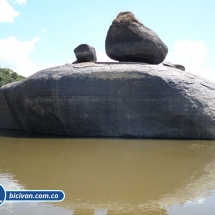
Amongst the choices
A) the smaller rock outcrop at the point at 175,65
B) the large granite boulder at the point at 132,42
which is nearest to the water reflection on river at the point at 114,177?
the large granite boulder at the point at 132,42

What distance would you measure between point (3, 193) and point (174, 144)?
4030 millimetres

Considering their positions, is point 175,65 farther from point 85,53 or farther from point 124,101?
point 124,101

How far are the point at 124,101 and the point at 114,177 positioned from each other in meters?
3.79

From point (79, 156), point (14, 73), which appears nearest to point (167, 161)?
point (79, 156)

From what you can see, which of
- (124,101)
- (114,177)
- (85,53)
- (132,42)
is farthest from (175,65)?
(114,177)

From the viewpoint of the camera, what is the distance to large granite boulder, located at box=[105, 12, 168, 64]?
8258 millimetres

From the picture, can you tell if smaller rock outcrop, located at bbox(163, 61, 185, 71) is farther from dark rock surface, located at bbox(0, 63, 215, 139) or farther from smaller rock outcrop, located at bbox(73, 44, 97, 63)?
smaller rock outcrop, located at bbox(73, 44, 97, 63)

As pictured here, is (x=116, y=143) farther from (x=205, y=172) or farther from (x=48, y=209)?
(x=48, y=209)

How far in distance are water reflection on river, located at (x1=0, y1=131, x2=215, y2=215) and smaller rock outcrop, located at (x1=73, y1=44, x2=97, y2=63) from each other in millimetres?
3245

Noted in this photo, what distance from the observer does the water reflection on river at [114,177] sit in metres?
2.47

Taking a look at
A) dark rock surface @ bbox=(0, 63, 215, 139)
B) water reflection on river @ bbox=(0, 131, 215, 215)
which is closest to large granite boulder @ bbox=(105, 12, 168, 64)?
dark rock surface @ bbox=(0, 63, 215, 139)

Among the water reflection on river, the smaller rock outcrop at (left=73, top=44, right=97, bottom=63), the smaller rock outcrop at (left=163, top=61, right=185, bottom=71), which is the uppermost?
the smaller rock outcrop at (left=73, top=44, right=97, bottom=63)

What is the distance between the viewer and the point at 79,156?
4531mm

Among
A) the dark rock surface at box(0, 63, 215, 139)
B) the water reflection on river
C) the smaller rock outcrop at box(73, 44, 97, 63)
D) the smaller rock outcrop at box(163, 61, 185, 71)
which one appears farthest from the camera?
the smaller rock outcrop at box(163, 61, 185, 71)
